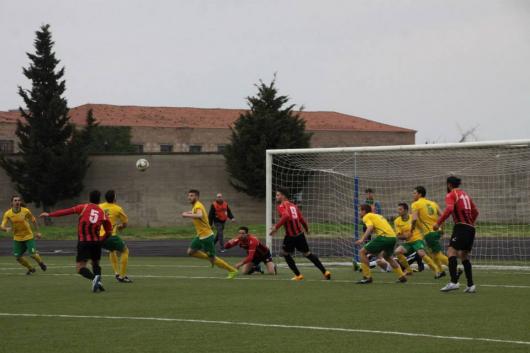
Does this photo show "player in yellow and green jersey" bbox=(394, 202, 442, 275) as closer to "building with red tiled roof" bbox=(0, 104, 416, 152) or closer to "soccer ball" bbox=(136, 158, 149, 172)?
"soccer ball" bbox=(136, 158, 149, 172)

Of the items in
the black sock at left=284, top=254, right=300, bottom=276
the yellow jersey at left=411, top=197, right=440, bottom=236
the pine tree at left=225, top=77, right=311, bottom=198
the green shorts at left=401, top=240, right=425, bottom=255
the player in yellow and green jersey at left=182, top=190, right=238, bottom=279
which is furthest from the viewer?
the pine tree at left=225, top=77, right=311, bottom=198

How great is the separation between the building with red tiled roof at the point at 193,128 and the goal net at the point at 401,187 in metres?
35.6

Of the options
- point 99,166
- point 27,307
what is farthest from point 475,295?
point 99,166

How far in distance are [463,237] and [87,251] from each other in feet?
20.7

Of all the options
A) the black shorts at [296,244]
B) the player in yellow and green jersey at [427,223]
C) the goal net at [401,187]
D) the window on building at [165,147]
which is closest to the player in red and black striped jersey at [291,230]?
the black shorts at [296,244]

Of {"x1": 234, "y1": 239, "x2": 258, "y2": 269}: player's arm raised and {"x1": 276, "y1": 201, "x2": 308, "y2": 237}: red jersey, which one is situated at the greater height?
{"x1": 276, "y1": 201, "x2": 308, "y2": 237}: red jersey

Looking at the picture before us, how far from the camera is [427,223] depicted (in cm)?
1964

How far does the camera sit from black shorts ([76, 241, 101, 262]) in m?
16.1

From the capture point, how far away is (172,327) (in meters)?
→ 10.8

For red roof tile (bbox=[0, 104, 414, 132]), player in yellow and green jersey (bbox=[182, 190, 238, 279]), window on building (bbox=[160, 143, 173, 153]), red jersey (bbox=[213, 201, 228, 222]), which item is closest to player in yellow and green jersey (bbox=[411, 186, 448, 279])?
player in yellow and green jersey (bbox=[182, 190, 238, 279])

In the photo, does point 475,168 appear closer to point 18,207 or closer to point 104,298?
point 18,207

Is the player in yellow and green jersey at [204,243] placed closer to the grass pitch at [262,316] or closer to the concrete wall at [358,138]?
the grass pitch at [262,316]

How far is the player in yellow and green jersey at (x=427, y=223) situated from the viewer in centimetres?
1919

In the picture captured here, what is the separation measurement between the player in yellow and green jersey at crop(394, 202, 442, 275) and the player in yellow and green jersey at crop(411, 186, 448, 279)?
22 centimetres
